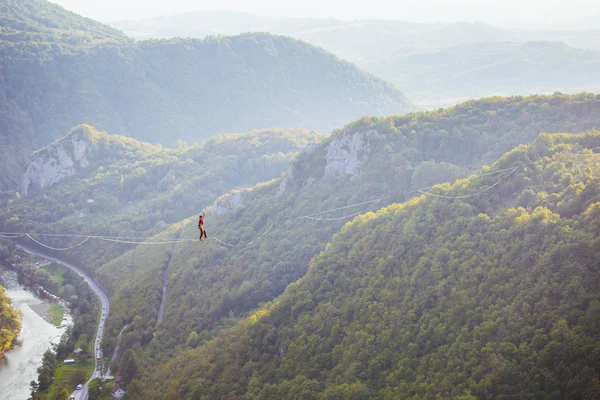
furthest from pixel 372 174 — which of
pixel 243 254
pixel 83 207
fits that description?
pixel 83 207

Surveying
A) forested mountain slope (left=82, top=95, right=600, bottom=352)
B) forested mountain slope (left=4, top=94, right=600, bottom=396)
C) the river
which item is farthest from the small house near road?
the river

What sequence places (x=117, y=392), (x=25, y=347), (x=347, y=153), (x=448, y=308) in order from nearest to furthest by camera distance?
(x=448, y=308) < (x=117, y=392) < (x=25, y=347) < (x=347, y=153)

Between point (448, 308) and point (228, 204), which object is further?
point (228, 204)

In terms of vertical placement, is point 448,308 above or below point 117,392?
above

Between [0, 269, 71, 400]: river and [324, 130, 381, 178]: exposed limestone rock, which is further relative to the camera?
[324, 130, 381, 178]: exposed limestone rock

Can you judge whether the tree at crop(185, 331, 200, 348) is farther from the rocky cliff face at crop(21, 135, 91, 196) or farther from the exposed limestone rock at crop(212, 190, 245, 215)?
the rocky cliff face at crop(21, 135, 91, 196)

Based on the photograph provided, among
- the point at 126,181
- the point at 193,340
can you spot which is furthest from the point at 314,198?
the point at 126,181

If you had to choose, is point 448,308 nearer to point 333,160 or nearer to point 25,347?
point 333,160

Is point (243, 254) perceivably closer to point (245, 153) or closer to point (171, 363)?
point (171, 363)
